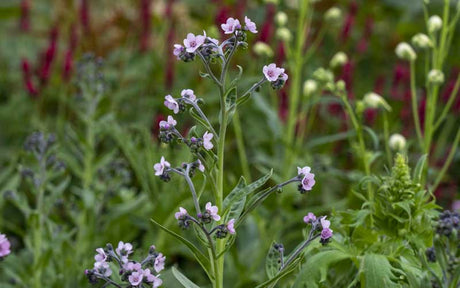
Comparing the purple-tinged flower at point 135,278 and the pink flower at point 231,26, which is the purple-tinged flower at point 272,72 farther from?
the purple-tinged flower at point 135,278

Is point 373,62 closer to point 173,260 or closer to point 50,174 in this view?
point 173,260

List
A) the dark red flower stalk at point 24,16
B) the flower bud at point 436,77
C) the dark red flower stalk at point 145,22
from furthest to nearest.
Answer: the dark red flower stalk at point 24,16 → the dark red flower stalk at point 145,22 → the flower bud at point 436,77

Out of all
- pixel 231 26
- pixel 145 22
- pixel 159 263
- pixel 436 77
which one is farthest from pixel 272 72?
pixel 145 22

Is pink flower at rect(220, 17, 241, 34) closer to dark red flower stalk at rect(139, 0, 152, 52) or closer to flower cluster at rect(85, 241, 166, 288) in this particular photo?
flower cluster at rect(85, 241, 166, 288)

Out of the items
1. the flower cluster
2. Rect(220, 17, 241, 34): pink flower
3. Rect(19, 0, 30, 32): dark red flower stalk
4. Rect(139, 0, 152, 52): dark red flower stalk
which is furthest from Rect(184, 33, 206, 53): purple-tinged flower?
Rect(19, 0, 30, 32): dark red flower stalk

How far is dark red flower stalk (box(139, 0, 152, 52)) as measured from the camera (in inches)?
97.5

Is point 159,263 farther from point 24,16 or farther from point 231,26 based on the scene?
point 24,16

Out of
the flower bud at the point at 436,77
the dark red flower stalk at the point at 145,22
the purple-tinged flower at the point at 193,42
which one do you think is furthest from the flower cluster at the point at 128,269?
the dark red flower stalk at the point at 145,22

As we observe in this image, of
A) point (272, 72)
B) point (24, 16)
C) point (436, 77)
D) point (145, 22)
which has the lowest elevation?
point (436, 77)

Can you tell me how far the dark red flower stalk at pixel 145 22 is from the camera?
2477mm

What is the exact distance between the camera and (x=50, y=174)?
1.55 metres

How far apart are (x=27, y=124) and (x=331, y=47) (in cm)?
124

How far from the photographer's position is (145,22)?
8.23ft

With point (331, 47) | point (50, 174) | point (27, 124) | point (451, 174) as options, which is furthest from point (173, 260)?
point (331, 47)
